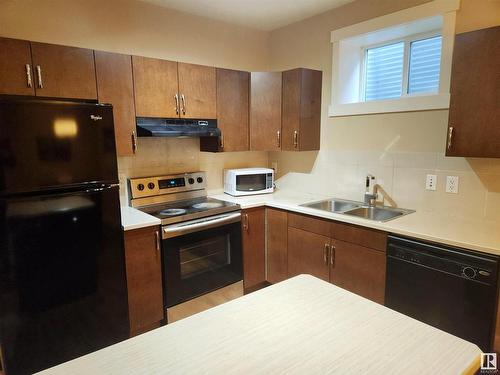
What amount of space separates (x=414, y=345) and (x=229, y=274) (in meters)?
1.97

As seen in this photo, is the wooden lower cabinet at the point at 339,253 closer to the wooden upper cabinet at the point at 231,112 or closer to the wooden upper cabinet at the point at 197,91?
the wooden upper cabinet at the point at 231,112

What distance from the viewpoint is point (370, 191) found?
267 centimetres

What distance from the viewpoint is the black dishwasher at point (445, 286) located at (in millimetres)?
1674

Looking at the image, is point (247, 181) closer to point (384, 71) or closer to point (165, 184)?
point (165, 184)

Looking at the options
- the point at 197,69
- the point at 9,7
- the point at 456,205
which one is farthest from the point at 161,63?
the point at 456,205

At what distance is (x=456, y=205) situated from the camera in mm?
2227

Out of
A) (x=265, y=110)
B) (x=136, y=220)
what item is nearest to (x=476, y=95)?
(x=265, y=110)

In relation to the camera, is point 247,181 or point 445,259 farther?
point 247,181

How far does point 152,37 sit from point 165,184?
125cm

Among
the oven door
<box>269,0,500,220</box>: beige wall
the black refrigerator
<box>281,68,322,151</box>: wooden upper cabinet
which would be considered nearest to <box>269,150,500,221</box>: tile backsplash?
<box>269,0,500,220</box>: beige wall

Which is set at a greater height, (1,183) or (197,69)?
(197,69)

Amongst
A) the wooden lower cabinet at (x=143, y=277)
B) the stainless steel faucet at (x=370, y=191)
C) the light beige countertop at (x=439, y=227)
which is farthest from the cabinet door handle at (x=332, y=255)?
the wooden lower cabinet at (x=143, y=277)

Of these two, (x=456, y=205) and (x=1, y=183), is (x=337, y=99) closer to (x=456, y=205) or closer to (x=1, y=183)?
(x=456, y=205)

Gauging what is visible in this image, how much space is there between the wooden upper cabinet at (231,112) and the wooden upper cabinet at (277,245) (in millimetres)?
710
